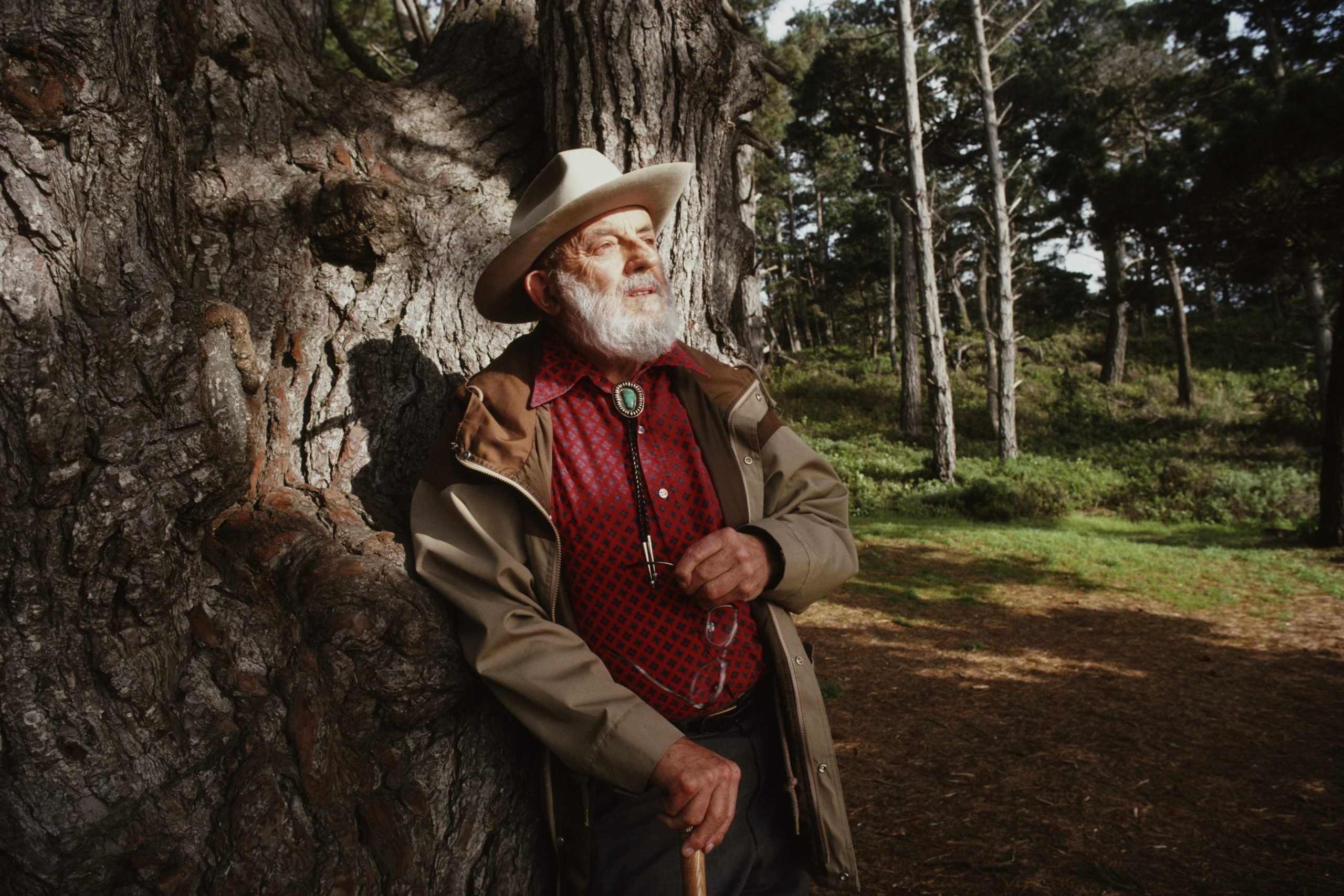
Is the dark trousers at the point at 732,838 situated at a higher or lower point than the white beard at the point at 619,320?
lower

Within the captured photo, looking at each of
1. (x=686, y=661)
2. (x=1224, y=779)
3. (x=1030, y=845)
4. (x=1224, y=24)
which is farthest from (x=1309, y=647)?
(x=1224, y=24)

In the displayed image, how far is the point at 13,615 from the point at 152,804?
17.9 inches

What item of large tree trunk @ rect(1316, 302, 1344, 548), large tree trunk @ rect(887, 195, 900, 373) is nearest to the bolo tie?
large tree trunk @ rect(1316, 302, 1344, 548)

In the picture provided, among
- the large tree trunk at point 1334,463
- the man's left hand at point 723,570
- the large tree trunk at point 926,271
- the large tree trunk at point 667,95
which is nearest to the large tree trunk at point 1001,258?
the large tree trunk at point 926,271

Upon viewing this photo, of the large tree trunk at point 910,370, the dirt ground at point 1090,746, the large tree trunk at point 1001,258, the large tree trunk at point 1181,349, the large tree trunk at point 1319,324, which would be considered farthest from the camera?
the large tree trunk at point 1181,349

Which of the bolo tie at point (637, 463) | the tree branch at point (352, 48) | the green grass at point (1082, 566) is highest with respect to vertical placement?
the tree branch at point (352, 48)

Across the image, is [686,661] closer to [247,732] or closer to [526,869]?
[526,869]

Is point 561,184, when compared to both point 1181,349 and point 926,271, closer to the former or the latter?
point 926,271

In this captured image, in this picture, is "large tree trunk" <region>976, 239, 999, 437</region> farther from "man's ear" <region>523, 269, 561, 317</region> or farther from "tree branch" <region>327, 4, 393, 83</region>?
"man's ear" <region>523, 269, 561, 317</region>

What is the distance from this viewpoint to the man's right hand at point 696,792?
1705 mm

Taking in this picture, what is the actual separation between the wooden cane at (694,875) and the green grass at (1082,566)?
5.47m

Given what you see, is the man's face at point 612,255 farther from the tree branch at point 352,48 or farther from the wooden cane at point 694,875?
the tree branch at point 352,48

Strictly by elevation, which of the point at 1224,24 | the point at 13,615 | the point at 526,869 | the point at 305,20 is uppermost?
the point at 1224,24

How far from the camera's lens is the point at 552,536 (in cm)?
190
